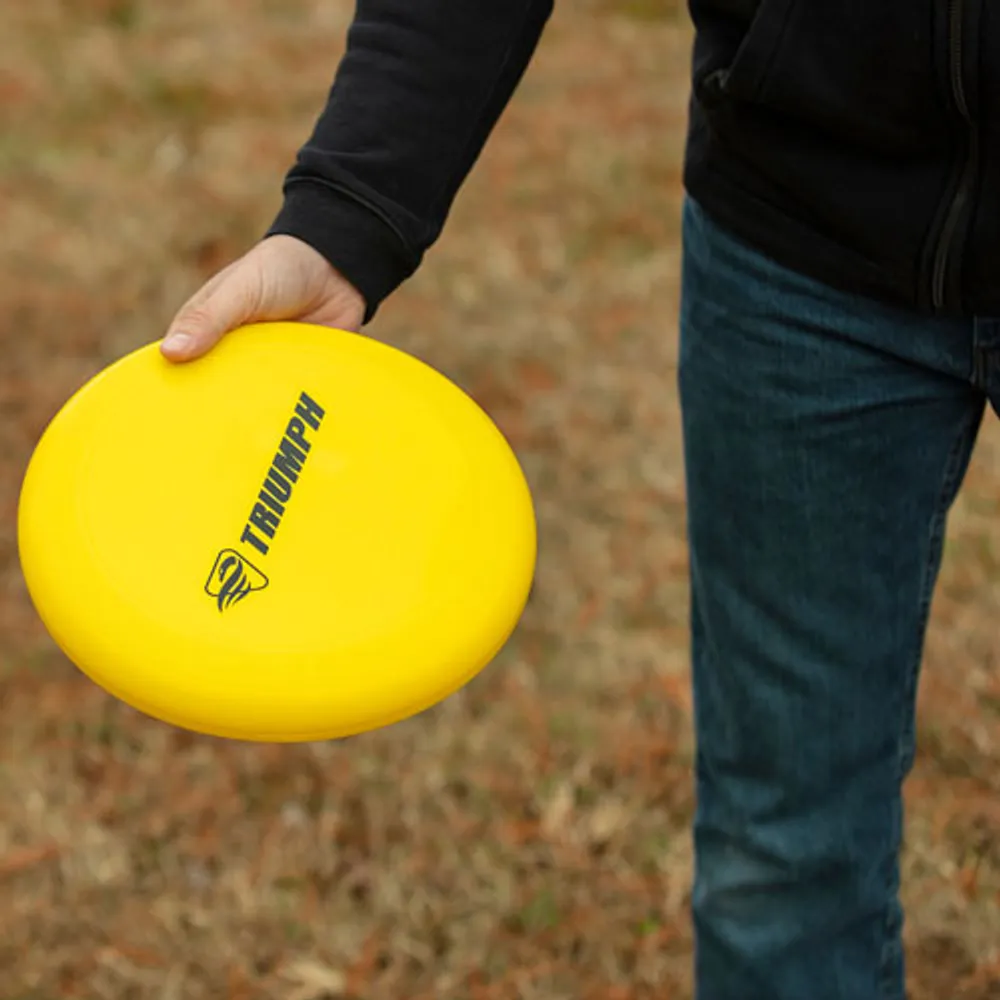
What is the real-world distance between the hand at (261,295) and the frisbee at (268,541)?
0.07 feet

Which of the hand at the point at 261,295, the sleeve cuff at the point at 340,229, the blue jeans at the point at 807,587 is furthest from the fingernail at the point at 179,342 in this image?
the blue jeans at the point at 807,587

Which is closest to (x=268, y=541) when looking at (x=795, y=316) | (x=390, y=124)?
(x=390, y=124)

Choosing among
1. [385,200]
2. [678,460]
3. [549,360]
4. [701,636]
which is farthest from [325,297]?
[549,360]

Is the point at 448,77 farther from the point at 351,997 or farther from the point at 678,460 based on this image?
the point at 678,460

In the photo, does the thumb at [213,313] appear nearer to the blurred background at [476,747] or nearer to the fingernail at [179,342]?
the fingernail at [179,342]

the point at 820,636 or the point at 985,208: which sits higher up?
the point at 985,208

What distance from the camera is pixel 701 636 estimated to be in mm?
1587

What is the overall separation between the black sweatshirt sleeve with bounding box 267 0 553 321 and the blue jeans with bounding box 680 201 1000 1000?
0.80 ft

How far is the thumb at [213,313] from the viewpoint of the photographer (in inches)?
49.4

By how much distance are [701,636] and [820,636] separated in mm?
177

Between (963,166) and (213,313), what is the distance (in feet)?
1.97

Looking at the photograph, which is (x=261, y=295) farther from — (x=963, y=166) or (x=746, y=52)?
(x=963, y=166)

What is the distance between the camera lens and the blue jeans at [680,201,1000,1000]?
4.34ft

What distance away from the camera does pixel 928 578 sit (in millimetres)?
1452
